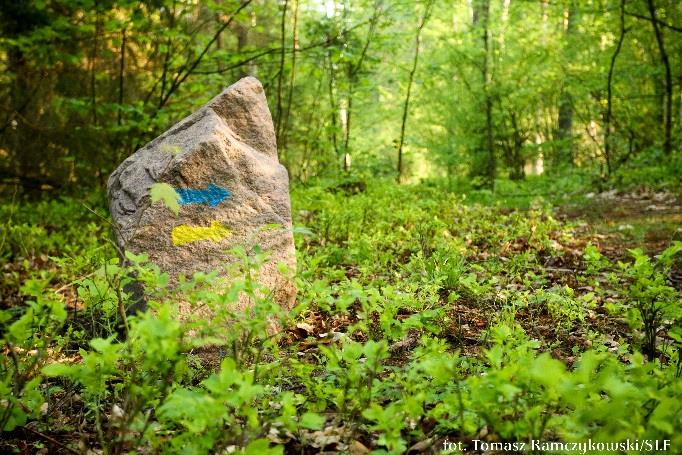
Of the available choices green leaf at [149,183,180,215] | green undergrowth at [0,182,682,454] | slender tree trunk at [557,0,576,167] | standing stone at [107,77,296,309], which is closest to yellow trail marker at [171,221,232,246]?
standing stone at [107,77,296,309]

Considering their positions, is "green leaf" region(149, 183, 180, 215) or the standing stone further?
the standing stone

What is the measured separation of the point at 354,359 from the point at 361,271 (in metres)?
2.50

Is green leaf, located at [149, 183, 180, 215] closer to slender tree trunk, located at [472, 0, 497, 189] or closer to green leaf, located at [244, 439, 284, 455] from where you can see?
green leaf, located at [244, 439, 284, 455]

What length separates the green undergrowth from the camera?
1515 mm

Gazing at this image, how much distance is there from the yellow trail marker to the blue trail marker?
0.15 metres

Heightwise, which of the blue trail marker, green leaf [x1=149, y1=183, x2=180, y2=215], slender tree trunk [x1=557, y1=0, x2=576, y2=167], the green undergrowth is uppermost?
slender tree trunk [x1=557, y1=0, x2=576, y2=167]

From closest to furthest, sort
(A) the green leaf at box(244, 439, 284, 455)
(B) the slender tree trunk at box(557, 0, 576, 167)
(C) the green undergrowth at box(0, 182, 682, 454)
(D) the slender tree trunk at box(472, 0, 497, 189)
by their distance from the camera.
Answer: (A) the green leaf at box(244, 439, 284, 455)
(C) the green undergrowth at box(0, 182, 682, 454)
(D) the slender tree trunk at box(472, 0, 497, 189)
(B) the slender tree trunk at box(557, 0, 576, 167)

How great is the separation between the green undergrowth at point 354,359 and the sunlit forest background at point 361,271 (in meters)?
0.02

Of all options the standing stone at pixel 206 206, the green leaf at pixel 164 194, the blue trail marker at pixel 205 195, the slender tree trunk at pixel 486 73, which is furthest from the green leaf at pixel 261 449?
the slender tree trunk at pixel 486 73

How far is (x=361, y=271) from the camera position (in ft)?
14.3

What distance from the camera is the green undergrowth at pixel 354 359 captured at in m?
1.51

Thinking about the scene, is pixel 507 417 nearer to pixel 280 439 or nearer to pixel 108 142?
pixel 280 439

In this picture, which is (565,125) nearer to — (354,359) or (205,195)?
(205,195)

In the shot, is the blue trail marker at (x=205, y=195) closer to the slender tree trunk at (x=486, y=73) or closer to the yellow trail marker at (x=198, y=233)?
the yellow trail marker at (x=198, y=233)
